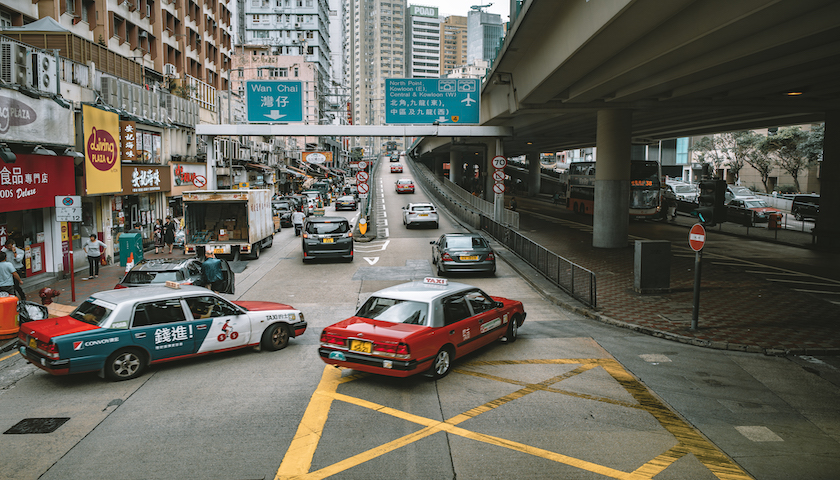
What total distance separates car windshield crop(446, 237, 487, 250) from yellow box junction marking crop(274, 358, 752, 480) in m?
9.64

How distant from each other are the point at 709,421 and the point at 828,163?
24.8m

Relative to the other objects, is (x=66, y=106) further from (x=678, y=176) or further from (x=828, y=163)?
(x=678, y=176)

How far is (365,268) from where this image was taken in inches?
834

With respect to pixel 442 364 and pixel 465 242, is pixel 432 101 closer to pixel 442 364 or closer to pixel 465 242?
pixel 465 242

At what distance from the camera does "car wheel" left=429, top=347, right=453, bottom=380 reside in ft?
28.5

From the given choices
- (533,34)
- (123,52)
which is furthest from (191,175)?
(533,34)

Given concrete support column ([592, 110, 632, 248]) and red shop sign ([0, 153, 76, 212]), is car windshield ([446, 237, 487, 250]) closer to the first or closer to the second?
concrete support column ([592, 110, 632, 248])

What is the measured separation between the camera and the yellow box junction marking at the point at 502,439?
5.99 meters

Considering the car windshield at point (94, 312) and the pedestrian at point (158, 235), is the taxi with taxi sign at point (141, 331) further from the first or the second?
the pedestrian at point (158, 235)

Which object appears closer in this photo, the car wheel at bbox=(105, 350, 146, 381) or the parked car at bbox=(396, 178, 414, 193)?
the car wheel at bbox=(105, 350, 146, 381)

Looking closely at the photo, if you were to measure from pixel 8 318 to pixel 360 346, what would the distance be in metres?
7.65

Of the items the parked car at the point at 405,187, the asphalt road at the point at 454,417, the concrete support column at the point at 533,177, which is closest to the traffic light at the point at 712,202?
the asphalt road at the point at 454,417

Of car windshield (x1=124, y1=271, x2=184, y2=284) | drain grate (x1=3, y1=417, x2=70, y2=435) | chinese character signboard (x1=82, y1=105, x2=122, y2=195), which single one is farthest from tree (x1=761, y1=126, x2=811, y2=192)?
drain grate (x1=3, y1=417, x2=70, y2=435)

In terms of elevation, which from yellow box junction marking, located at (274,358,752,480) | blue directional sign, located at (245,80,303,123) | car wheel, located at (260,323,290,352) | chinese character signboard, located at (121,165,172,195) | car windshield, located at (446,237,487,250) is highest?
blue directional sign, located at (245,80,303,123)
